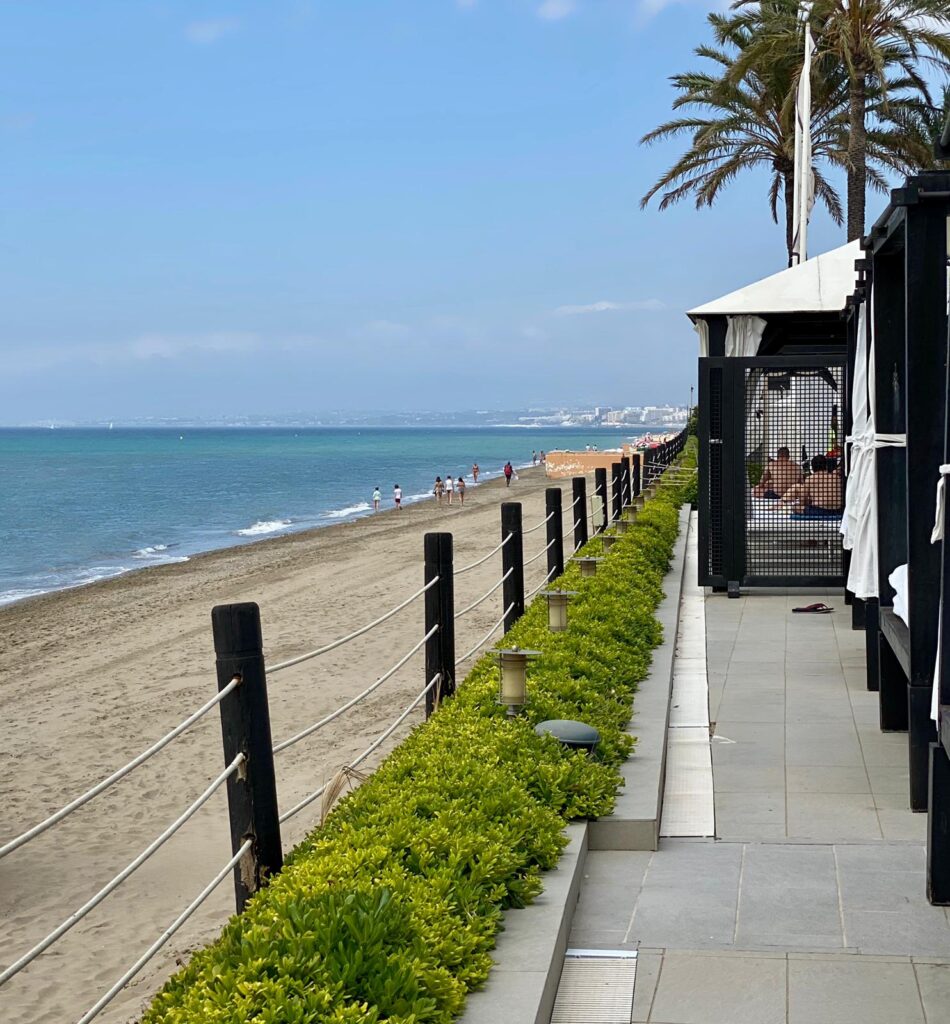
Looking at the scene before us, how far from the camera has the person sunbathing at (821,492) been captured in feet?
35.9

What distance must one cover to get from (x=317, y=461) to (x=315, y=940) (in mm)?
125957

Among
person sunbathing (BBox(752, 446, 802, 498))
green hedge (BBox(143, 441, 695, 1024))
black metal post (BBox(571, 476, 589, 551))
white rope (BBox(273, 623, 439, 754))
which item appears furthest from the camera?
black metal post (BBox(571, 476, 589, 551))

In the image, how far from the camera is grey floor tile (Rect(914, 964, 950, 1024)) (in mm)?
3399

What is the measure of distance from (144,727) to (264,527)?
119 feet

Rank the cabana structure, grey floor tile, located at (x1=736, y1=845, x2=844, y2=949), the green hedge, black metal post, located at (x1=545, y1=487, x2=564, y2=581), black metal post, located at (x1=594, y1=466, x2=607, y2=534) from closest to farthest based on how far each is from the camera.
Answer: the green hedge, grey floor tile, located at (x1=736, y1=845, x2=844, y2=949), black metal post, located at (x1=545, y1=487, x2=564, y2=581), the cabana structure, black metal post, located at (x1=594, y1=466, x2=607, y2=534)

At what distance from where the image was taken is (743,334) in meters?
11.6

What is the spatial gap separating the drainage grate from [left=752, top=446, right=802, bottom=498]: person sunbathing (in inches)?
302

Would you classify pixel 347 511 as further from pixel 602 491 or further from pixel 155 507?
pixel 602 491

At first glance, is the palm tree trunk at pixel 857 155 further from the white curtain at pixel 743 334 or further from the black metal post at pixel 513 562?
the black metal post at pixel 513 562

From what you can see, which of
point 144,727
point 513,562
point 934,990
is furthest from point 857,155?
point 934,990

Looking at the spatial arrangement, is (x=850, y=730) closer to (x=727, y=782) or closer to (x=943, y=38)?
(x=727, y=782)

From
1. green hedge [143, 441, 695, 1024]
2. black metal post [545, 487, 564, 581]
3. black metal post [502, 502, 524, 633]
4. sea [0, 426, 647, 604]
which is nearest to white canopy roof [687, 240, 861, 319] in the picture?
black metal post [545, 487, 564, 581]

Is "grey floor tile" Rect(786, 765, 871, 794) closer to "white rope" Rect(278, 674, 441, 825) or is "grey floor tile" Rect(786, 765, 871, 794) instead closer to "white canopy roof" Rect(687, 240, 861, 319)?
"white rope" Rect(278, 674, 441, 825)

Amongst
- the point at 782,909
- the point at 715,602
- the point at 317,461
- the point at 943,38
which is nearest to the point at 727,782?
the point at 782,909
